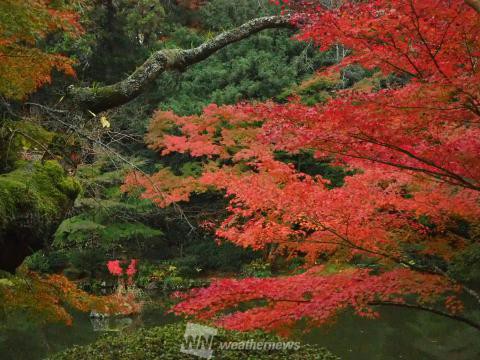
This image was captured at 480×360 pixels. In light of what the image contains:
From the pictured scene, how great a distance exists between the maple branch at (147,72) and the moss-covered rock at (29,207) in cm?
95

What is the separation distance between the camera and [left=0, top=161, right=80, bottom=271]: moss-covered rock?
12.3 ft

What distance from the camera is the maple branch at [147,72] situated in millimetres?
4980

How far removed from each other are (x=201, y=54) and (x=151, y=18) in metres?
11.3

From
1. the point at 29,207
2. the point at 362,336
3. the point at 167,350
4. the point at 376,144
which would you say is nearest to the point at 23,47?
the point at 29,207

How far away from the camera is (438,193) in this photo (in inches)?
211

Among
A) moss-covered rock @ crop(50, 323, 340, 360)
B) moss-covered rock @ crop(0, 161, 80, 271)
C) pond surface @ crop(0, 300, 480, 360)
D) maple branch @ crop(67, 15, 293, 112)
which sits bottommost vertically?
pond surface @ crop(0, 300, 480, 360)

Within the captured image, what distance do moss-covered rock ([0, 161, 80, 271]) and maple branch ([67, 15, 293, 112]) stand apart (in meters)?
0.95

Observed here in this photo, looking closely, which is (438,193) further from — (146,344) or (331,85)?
(331,85)

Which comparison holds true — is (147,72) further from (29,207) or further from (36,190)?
(29,207)

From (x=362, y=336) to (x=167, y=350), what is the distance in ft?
14.5

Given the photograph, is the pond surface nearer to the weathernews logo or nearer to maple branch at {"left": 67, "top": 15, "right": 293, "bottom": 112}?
the weathernews logo

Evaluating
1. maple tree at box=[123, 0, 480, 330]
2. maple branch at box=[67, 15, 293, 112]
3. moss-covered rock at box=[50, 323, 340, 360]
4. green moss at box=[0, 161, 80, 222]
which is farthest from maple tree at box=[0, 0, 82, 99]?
moss-covered rock at box=[50, 323, 340, 360]

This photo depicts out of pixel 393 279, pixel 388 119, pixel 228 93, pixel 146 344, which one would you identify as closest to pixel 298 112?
pixel 388 119

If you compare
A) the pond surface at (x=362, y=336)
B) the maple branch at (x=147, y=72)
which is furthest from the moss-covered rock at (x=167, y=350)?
the maple branch at (x=147, y=72)
